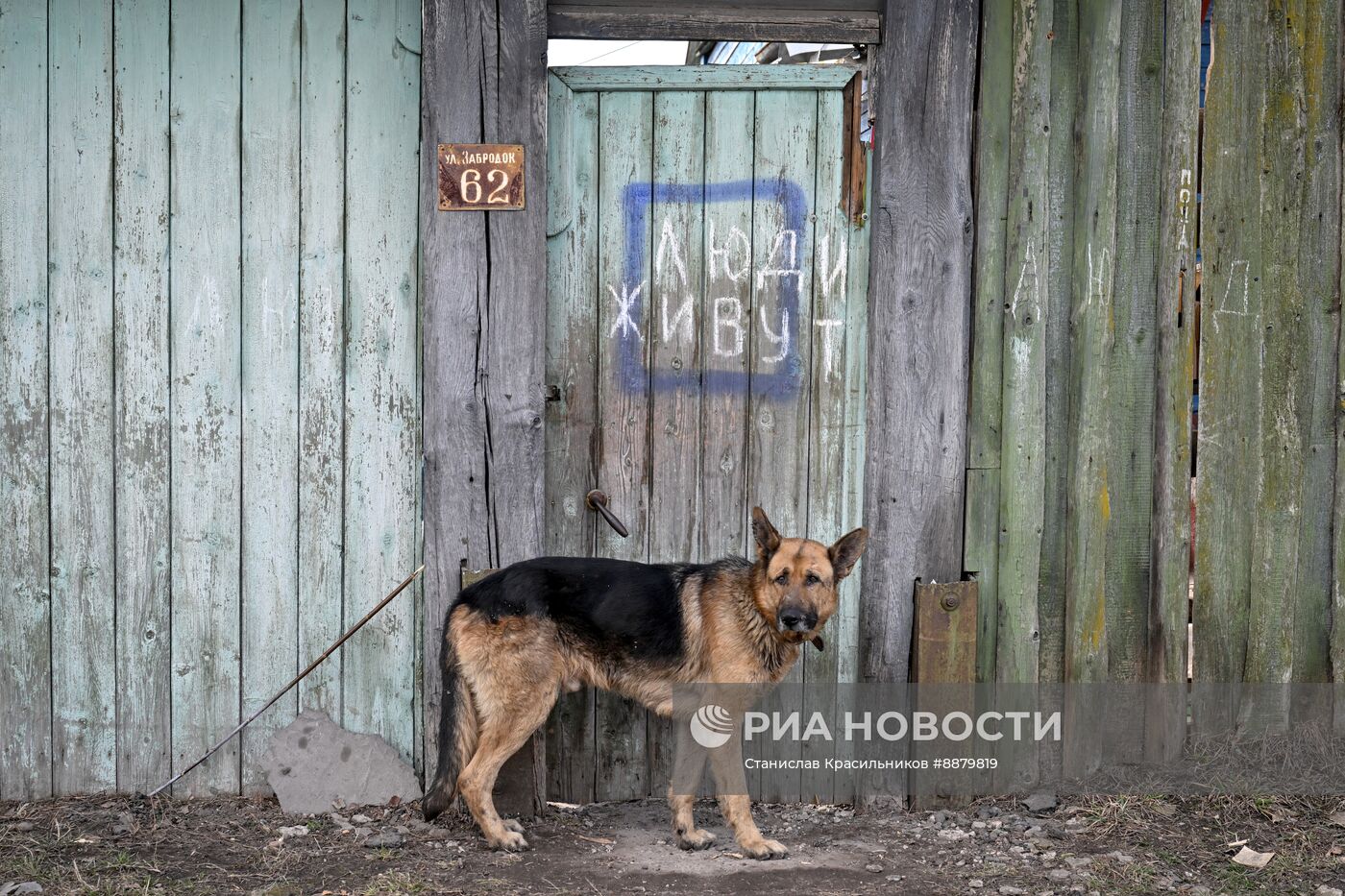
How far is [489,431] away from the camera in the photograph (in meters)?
4.45

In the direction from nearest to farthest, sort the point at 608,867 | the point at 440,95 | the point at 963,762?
the point at 608,867
the point at 440,95
the point at 963,762

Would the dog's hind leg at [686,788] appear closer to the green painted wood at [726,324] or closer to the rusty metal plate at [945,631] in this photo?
the green painted wood at [726,324]

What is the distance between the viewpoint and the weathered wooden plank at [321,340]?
14.6 feet

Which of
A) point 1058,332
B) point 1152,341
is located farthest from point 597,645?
point 1152,341

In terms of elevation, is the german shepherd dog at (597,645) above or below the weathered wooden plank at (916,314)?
below

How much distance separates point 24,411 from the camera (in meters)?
4.46

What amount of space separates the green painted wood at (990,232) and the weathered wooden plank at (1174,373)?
0.66 meters

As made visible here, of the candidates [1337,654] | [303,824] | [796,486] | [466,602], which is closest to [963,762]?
[796,486]

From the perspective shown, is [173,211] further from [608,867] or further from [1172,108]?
[1172,108]

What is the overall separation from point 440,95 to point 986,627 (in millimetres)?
3093

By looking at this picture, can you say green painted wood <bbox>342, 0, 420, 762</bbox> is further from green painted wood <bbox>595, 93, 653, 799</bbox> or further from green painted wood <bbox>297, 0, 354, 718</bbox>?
green painted wood <bbox>595, 93, 653, 799</bbox>

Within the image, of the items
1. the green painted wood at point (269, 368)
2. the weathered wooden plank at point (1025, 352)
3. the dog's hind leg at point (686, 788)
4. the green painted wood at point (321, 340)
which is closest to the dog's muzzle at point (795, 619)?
the dog's hind leg at point (686, 788)

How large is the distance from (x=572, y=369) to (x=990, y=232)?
5.93ft

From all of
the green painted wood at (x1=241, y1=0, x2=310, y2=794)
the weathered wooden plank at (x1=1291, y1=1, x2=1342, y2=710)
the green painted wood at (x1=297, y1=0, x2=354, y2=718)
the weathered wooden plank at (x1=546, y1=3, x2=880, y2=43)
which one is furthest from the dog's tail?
the weathered wooden plank at (x1=1291, y1=1, x2=1342, y2=710)
